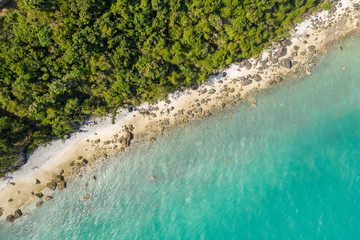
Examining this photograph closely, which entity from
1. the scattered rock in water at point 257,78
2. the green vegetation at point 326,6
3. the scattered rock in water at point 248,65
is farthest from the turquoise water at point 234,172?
the green vegetation at point 326,6

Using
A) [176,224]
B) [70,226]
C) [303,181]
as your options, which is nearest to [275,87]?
[303,181]

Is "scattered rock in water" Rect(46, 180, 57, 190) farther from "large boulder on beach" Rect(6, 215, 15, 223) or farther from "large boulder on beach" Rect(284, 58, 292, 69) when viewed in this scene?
"large boulder on beach" Rect(284, 58, 292, 69)

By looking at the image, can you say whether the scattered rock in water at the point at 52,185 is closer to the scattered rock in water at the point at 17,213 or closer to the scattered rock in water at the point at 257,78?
the scattered rock in water at the point at 17,213

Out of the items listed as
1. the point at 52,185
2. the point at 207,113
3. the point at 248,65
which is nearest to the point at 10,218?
the point at 52,185

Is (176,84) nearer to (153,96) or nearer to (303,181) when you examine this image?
(153,96)

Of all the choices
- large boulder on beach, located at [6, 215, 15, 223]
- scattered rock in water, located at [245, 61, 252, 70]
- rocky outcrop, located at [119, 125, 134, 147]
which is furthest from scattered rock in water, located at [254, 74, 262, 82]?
large boulder on beach, located at [6, 215, 15, 223]

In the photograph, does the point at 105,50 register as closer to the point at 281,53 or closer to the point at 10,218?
the point at 281,53
